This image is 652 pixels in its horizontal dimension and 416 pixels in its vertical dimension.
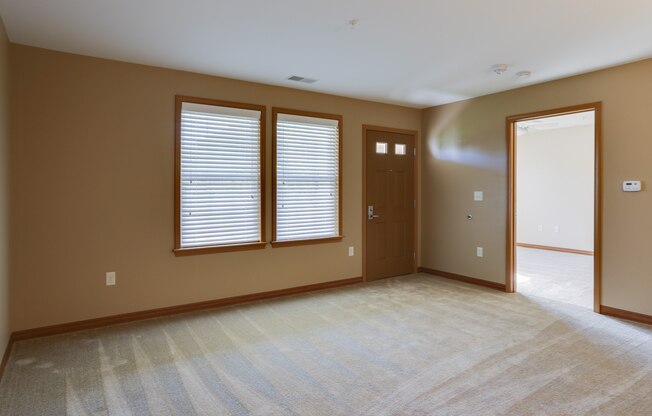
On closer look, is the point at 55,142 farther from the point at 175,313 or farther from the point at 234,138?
the point at 175,313

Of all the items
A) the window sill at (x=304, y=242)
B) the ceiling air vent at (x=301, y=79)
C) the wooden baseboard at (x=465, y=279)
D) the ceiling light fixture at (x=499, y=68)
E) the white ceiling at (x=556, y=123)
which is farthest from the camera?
the white ceiling at (x=556, y=123)

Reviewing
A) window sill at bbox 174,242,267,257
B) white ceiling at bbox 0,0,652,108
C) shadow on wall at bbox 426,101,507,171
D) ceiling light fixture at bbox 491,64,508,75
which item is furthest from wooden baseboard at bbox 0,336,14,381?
shadow on wall at bbox 426,101,507,171

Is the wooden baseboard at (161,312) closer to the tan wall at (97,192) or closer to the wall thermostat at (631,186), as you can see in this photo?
the tan wall at (97,192)

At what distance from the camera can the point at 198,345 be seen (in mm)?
3211

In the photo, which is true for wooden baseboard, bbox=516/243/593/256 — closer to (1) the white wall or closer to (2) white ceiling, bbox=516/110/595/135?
(1) the white wall

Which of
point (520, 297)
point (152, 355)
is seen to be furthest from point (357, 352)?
point (520, 297)

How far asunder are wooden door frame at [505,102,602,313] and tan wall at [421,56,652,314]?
5cm

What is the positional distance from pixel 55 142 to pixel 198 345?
219 centimetres

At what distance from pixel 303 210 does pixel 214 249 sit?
1.22 meters

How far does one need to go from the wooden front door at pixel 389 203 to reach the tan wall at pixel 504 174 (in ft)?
0.94

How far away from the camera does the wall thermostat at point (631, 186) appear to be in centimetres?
373

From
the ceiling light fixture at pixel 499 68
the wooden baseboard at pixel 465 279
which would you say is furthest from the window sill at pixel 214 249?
the ceiling light fixture at pixel 499 68

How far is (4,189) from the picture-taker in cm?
298

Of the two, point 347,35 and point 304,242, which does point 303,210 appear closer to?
point 304,242
